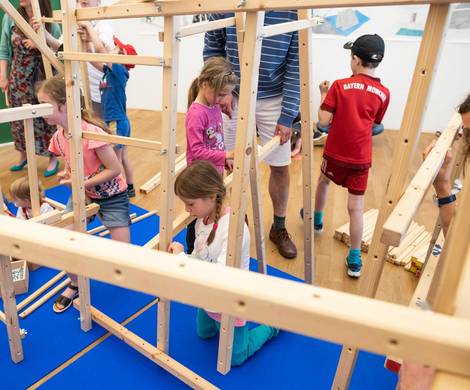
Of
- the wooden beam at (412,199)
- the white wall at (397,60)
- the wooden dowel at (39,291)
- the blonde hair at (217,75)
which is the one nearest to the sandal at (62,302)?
the wooden dowel at (39,291)

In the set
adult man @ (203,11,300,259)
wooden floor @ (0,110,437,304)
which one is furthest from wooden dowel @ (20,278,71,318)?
adult man @ (203,11,300,259)

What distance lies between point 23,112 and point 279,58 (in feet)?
3.90

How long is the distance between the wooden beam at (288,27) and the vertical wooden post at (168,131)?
0.92ft

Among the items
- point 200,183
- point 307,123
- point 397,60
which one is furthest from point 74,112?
point 397,60

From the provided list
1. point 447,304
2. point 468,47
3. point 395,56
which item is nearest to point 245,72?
point 447,304

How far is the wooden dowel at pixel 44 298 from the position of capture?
6.26 feet

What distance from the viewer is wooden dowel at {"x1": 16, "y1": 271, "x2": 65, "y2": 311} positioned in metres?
1.95

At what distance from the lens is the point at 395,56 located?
4.89m

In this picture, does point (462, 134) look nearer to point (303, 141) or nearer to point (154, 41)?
point (303, 141)

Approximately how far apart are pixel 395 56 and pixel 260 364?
180 inches

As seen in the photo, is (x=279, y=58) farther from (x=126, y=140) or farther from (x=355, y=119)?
(x=126, y=140)

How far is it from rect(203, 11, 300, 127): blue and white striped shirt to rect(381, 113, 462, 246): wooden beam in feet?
2.56

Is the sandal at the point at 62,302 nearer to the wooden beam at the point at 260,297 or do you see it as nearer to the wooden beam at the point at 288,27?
the wooden beam at the point at 260,297

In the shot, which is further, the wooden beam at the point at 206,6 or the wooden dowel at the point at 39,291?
the wooden dowel at the point at 39,291
